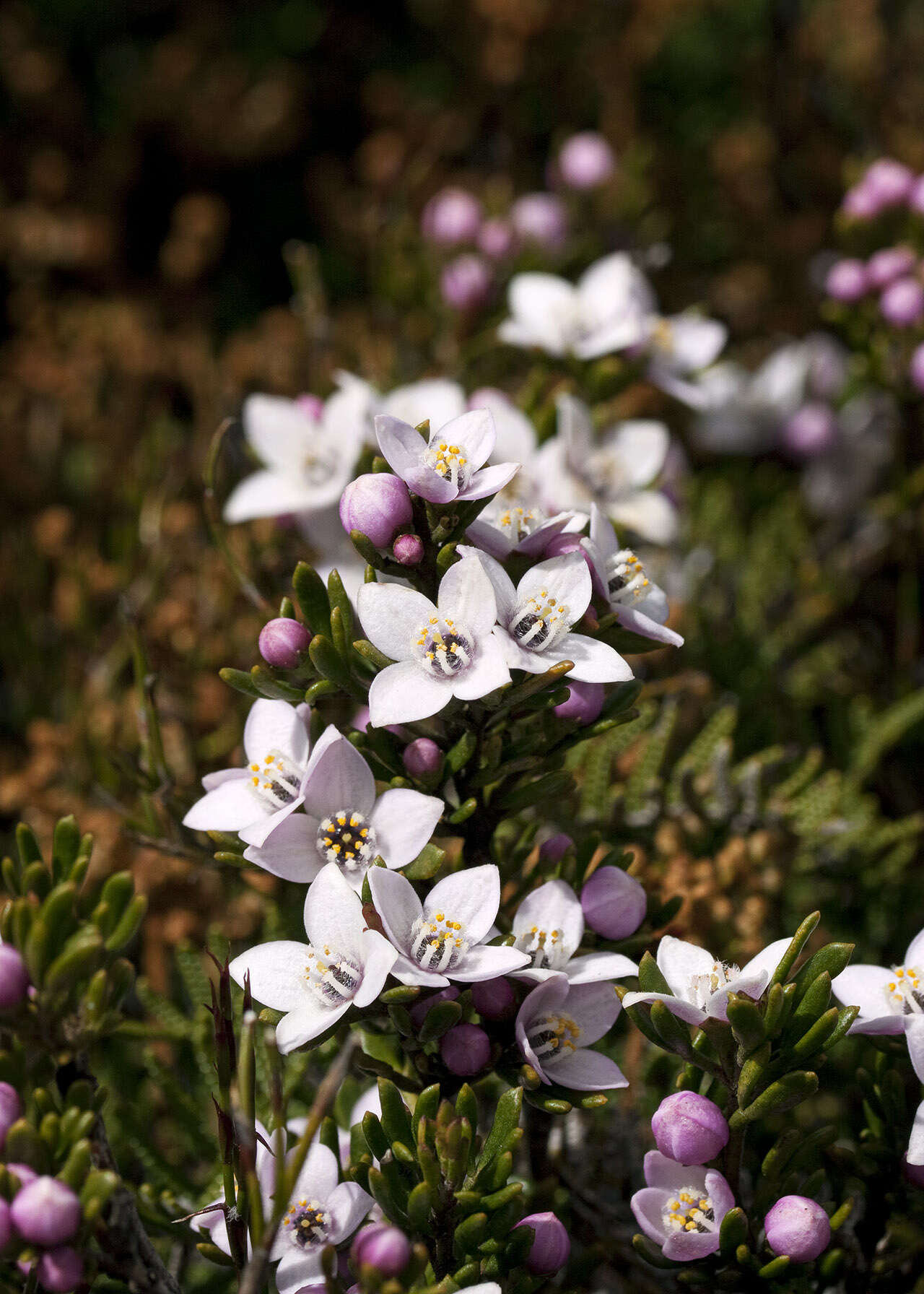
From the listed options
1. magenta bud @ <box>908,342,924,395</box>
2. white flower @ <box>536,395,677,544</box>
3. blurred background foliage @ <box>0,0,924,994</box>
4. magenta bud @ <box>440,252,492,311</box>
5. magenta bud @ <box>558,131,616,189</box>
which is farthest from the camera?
magenta bud @ <box>558,131,616,189</box>

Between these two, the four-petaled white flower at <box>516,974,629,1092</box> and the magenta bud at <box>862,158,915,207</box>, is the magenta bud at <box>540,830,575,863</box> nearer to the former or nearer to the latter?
the four-petaled white flower at <box>516,974,629,1092</box>

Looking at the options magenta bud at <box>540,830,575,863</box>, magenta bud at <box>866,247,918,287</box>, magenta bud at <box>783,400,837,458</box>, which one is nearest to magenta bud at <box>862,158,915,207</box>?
magenta bud at <box>866,247,918,287</box>

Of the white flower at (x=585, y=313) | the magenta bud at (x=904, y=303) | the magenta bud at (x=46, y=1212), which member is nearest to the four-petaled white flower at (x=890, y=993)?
the magenta bud at (x=46, y=1212)

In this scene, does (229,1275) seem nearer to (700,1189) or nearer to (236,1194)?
(236,1194)

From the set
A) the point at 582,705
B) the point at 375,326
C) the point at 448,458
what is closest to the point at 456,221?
the point at 375,326

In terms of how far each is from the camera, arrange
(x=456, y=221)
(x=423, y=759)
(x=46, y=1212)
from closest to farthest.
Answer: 1. (x=46, y=1212)
2. (x=423, y=759)
3. (x=456, y=221)

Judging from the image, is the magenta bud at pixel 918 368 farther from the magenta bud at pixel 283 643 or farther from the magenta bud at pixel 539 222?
the magenta bud at pixel 283 643

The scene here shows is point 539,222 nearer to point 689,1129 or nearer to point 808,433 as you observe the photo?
point 808,433
